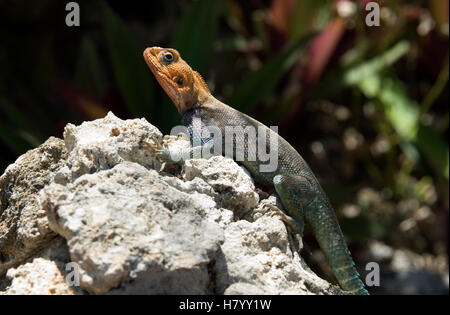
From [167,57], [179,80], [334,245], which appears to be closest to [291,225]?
[334,245]

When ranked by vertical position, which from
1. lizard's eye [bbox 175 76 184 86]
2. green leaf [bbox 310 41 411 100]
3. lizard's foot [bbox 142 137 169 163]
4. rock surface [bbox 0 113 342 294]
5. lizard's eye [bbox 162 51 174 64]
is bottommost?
rock surface [bbox 0 113 342 294]

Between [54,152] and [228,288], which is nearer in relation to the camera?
[228,288]

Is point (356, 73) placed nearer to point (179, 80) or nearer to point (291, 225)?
point (179, 80)

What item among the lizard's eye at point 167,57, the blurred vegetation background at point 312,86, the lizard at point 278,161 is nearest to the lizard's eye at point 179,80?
the lizard at point 278,161

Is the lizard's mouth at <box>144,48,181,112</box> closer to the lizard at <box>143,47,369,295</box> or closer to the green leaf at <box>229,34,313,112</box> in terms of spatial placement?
the lizard at <box>143,47,369,295</box>

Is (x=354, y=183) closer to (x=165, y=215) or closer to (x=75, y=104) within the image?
(x=75, y=104)

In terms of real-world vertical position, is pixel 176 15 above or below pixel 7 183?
above

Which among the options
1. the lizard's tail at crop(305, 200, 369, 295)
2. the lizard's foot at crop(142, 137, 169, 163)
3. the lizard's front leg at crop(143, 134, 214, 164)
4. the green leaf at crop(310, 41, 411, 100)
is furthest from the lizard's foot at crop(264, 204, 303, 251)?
the green leaf at crop(310, 41, 411, 100)

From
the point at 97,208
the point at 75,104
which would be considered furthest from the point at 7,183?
the point at 75,104

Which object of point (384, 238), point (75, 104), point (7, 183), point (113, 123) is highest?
point (75, 104)
